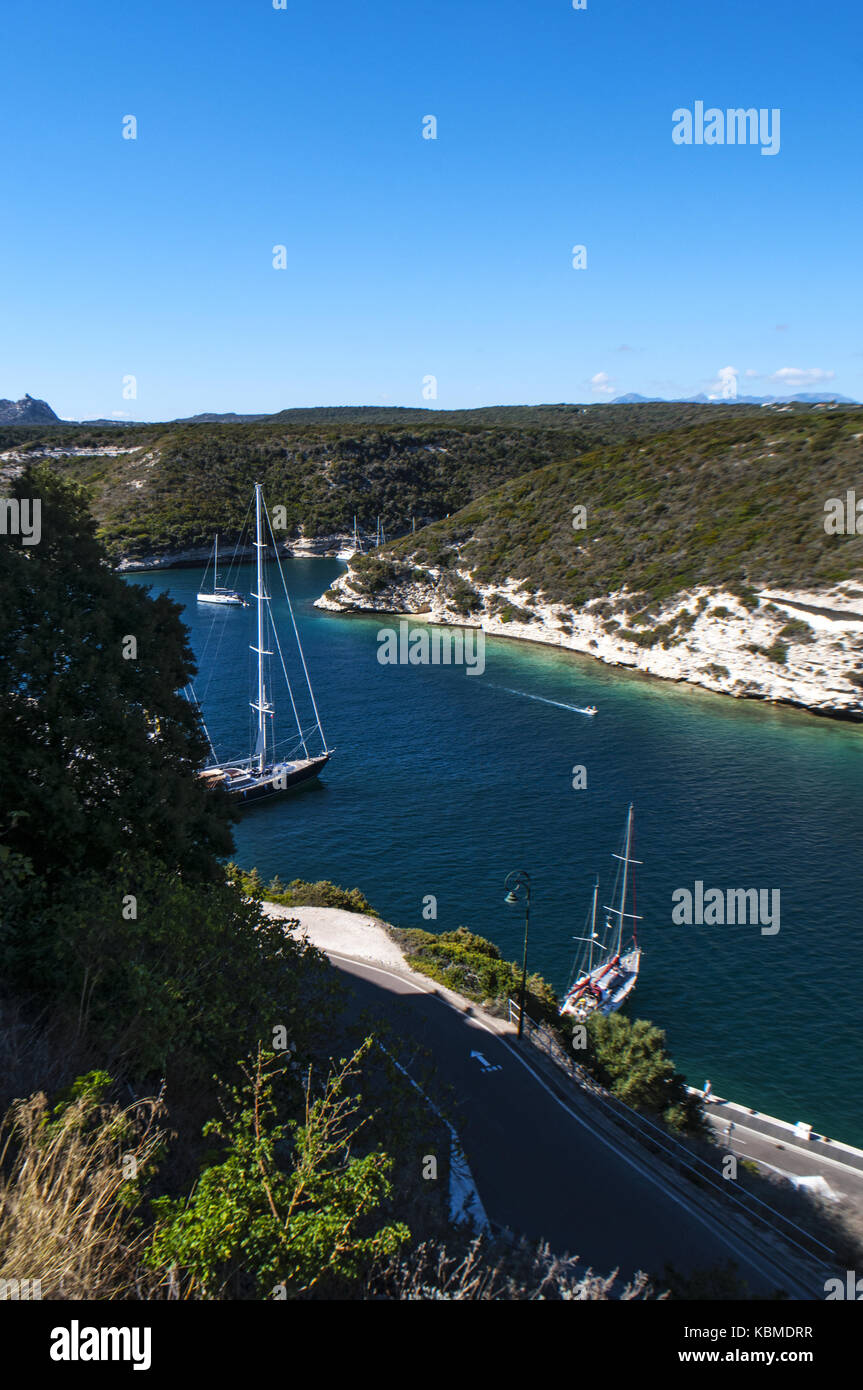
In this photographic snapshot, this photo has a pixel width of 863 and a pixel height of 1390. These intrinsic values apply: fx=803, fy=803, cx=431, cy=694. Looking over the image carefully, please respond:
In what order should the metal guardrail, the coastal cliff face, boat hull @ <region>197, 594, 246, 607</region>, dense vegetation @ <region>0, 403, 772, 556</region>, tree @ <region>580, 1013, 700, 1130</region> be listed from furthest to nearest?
dense vegetation @ <region>0, 403, 772, 556</region>
boat hull @ <region>197, 594, 246, 607</region>
the coastal cliff face
tree @ <region>580, 1013, 700, 1130</region>
the metal guardrail

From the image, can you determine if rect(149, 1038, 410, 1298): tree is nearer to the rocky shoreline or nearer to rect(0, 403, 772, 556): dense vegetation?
the rocky shoreline

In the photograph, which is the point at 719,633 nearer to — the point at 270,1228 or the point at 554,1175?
the point at 554,1175

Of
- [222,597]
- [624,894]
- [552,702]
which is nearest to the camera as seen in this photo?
[624,894]

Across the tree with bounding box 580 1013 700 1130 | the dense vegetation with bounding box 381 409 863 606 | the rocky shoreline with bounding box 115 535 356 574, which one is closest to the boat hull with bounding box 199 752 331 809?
the tree with bounding box 580 1013 700 1130

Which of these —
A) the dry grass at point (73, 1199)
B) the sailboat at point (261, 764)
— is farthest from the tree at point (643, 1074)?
the sailboat at point (261, 764)

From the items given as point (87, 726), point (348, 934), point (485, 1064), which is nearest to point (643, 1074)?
point (485, 1064)
